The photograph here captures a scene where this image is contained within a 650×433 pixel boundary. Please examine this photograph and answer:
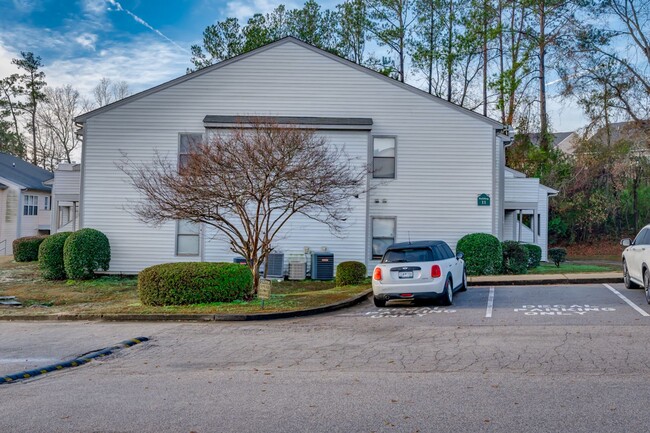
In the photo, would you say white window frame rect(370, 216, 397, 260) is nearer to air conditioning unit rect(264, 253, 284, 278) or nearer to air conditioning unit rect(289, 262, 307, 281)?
air conditioning unit rect(289, 262, 307, 281)

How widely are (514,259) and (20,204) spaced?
32161mm

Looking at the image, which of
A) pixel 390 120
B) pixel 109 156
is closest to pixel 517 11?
pixel 390 120

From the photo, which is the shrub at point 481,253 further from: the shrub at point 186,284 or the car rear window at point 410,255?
the shrub at point 186,284

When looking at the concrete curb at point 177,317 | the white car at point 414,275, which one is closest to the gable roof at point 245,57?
the white car at point 414,275

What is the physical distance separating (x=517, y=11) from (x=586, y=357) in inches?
1433

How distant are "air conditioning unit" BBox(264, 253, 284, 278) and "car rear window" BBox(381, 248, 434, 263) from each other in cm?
744

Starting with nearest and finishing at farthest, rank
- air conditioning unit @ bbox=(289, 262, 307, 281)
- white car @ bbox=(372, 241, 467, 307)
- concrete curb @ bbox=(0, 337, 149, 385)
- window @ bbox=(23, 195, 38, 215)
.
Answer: concrete curb @ bbox=(0, 337, 149, 385)
white car @ bbox=(372, 241, 467, 307)
air conditioning unit @ bbox=(289, 262, 307, 281)
window @ bbox=(23, 195, 38, 215)

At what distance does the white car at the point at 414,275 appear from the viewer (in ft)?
47.3

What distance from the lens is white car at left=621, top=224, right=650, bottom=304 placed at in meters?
14.0

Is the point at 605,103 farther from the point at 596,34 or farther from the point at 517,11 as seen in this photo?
the point at 517,11

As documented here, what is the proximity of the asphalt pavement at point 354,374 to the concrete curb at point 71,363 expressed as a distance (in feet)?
0.75

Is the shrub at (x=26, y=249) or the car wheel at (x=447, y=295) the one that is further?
the shrub at (x=26, y=249)

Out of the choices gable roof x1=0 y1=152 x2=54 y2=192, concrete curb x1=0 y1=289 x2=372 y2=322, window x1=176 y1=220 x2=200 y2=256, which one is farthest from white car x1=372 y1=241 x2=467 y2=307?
gable roof x1=0 y1=152 x2=54 y2=192

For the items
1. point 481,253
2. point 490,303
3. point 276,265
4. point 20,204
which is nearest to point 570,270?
point 481,253
